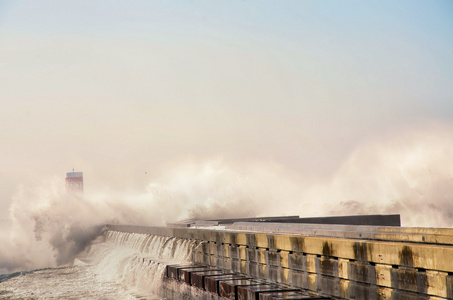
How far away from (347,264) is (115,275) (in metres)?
17.2

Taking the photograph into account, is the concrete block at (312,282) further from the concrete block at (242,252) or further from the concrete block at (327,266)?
the concrete block at (242,252)

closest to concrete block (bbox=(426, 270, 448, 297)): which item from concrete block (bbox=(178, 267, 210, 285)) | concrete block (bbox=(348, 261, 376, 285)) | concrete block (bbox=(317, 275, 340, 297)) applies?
concrete block (bbox=(348, 261, 376, 285))

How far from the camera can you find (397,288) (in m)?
9.31

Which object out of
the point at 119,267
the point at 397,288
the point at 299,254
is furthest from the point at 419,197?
the point at 397,288

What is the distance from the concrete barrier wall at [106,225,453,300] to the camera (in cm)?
856

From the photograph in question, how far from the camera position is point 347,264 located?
10812mm

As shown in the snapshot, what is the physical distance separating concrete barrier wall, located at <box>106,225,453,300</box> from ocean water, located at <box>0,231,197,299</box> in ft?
15.3

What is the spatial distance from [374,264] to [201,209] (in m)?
38.8

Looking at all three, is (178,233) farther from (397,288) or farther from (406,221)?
(406,221)

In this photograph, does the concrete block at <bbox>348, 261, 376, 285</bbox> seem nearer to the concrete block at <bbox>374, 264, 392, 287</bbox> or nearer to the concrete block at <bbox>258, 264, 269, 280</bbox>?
the concrete block at <bbox>374, 264, 392, 287</bbox>

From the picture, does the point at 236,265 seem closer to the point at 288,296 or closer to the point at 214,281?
the point at 214,281

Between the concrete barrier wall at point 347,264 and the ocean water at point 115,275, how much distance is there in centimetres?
467

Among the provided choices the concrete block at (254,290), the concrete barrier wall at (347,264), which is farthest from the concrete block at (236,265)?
the concrete block at (254,290)

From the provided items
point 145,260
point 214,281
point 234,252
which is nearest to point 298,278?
point 214,281
